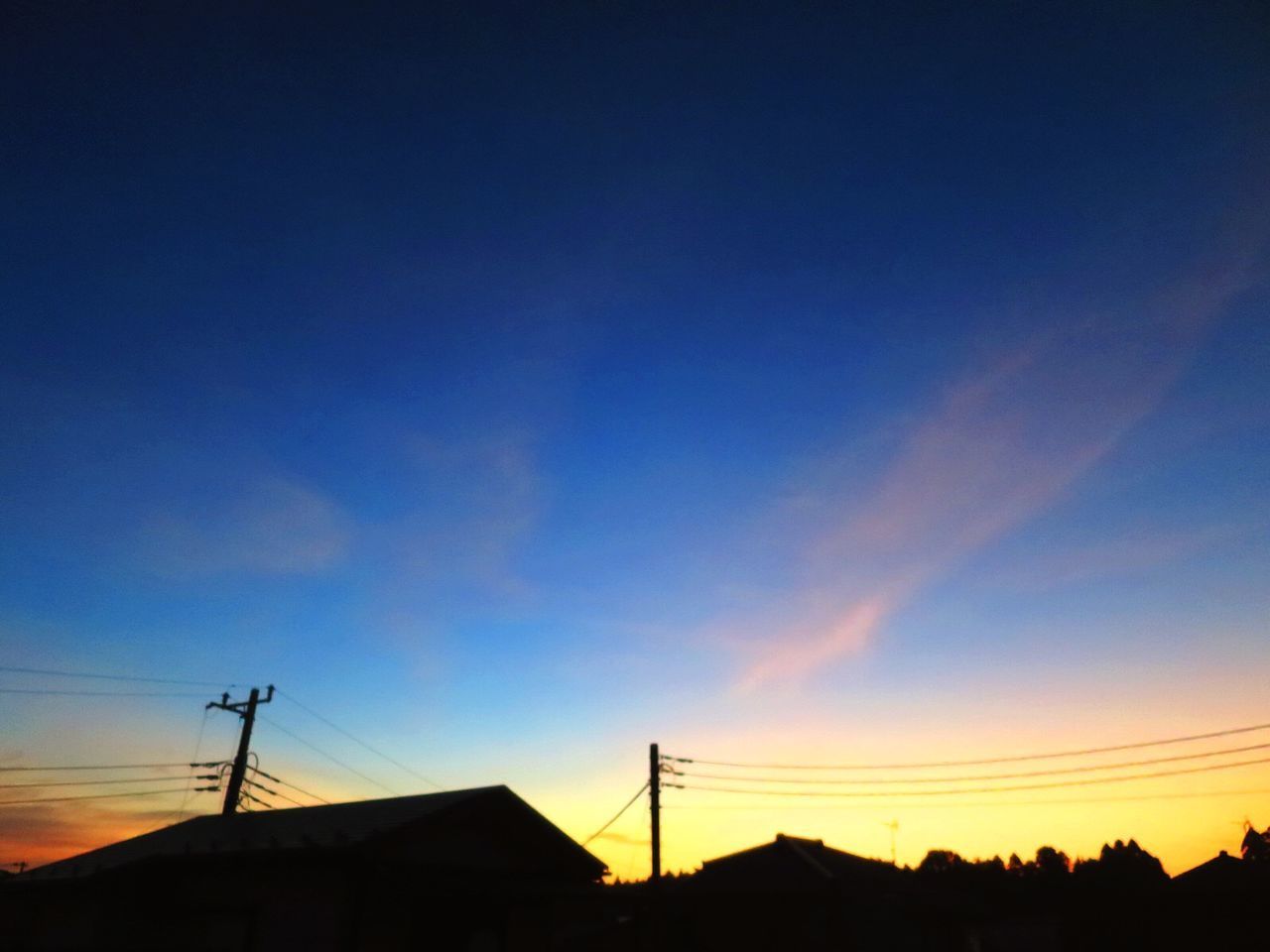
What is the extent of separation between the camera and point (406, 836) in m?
17.4

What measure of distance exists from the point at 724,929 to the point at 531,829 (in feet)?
52.7

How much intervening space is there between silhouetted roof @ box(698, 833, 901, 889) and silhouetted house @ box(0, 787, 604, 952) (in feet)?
50.9

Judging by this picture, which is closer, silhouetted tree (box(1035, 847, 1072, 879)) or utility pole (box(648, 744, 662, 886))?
utility pole (box(648, 744, 662, 886))

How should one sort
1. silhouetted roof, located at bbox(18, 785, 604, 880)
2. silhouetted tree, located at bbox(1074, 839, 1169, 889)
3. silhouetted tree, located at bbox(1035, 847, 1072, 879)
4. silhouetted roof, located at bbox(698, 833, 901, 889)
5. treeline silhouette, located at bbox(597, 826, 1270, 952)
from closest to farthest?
silhouetted roof, located at bbox(18, 785, 604, 880), treeline silhouette, located at bbox(597, 826, 1270, 952), silhouetted roof, located at bbox(698, 833, 901, 889), silhouetted tree, located at bbox(1074, 839, 1169, 889), silhouetted tree, located at bbox(1035, 847, 1072, 879)

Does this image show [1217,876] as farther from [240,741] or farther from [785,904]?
[240,741]

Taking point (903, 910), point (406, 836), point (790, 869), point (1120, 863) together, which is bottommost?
point (903, 910)

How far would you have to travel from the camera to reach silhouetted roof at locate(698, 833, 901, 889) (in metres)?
33.5

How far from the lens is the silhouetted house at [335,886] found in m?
16.1

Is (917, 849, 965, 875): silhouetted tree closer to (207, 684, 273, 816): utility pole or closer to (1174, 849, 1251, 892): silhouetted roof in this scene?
(1174, 849, 1251, 892): silhouetted roof

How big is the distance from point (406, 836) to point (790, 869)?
23581mm

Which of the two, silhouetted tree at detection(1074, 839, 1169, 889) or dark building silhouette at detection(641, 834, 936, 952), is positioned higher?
silhouetted tree at detection(1074, 839, 1169, 889)

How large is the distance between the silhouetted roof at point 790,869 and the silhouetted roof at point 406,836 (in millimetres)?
15406

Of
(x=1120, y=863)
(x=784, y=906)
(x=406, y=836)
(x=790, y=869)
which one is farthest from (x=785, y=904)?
(x=1120, y=863)

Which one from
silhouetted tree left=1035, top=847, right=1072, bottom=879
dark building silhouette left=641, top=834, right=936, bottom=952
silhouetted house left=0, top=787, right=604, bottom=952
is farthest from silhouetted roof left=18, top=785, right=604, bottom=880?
silhouetted tree left=1035, top=847, right=1072, bottom=879
